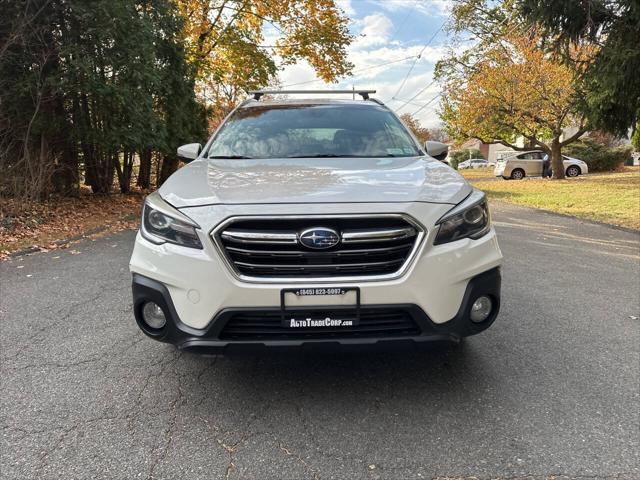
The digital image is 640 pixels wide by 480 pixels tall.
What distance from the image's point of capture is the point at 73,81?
9.30 metres

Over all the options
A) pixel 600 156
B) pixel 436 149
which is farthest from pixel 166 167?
pixel 600 156

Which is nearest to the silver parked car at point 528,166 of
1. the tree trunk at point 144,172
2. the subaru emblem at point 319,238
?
the tree trunk at point 144,172

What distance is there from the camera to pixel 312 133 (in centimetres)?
394

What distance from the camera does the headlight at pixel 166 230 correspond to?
2.50 meters

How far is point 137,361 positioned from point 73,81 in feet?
26.3

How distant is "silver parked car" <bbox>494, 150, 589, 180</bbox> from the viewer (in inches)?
1069

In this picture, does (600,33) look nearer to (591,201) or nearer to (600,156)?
(591,201)

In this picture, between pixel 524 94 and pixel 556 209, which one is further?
pixel 524 94

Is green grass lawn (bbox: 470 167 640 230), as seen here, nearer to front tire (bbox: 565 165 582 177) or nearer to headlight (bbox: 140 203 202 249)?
headlight (bbox: 140 203 202 249)

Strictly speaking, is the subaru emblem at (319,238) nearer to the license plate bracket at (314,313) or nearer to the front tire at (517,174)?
the license plate bracket at (314,313)

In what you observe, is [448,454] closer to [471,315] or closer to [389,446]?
[389,446]

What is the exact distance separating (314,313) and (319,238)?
15.0 inches

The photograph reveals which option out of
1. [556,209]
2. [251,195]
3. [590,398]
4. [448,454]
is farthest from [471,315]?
[556,209]

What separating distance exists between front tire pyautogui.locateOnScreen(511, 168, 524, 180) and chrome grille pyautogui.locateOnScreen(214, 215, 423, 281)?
2717 centimetres
